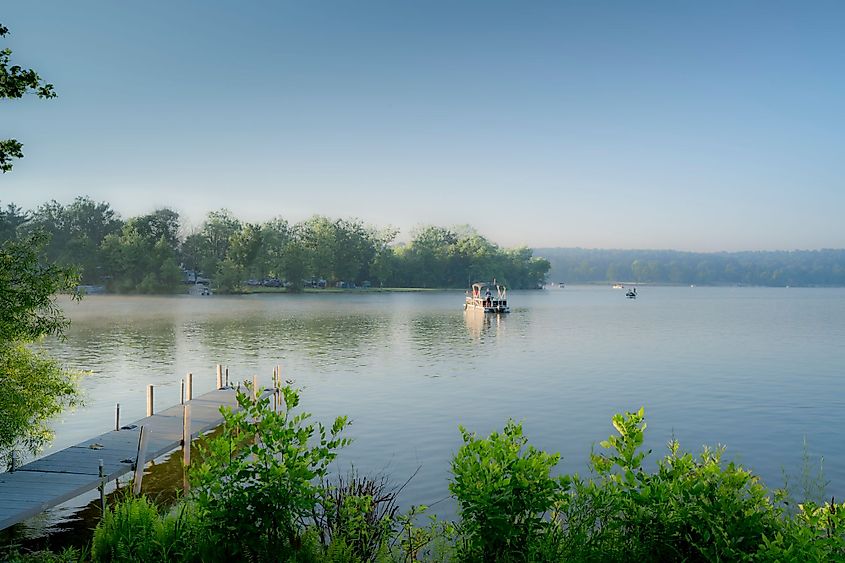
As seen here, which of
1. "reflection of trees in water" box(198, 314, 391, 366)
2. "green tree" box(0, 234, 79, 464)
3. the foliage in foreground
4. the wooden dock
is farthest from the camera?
"reflection of trees in water" box(198, 314, 391, 366)

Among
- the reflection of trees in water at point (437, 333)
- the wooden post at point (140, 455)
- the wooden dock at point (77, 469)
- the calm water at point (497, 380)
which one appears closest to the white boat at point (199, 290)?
the reflection of trees in water at point (437, 333)

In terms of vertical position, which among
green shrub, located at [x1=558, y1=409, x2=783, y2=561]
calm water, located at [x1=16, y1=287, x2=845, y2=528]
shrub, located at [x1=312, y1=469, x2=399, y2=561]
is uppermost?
green shrub, located at [x1=558, y1=409, x2=783, y2=561]

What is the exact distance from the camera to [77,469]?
14992 millimetres

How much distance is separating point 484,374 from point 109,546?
1240 inches

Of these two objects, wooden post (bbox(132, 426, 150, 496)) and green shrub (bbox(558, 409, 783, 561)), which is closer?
green shrub (bbox(558, 409, 783, 561))

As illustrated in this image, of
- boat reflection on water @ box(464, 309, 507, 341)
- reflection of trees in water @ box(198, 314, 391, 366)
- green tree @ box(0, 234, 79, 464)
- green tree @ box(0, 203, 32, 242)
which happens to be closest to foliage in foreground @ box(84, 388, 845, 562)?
green tree @ box(0, 234, 79, 464)

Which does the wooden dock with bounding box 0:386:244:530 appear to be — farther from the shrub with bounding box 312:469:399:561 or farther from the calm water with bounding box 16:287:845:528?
the shrub with bounding box 312:469:399:561

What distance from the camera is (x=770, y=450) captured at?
72.5 ft

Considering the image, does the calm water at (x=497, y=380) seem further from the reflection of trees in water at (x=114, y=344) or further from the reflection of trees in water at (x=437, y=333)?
the reflection of trees in water at (x=437, y=333)

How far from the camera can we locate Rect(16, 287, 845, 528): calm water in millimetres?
22875

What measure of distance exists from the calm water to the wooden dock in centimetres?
490

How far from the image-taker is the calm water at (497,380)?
22.9m

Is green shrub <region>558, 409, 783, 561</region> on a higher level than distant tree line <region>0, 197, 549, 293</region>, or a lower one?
lower

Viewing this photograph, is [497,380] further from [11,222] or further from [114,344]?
[11,222]
